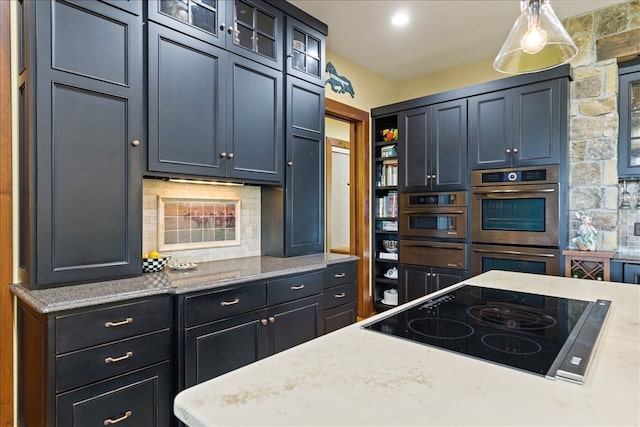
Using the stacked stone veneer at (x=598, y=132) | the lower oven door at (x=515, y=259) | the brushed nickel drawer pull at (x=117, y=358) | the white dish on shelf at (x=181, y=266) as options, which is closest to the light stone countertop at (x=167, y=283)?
the white dish on shelf at (x=181, y=266)

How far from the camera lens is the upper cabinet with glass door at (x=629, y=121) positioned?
288cm

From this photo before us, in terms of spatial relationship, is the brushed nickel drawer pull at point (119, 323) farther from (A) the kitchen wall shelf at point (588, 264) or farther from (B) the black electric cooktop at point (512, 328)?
(A) the kitchen wall shelf at point (588, 264)

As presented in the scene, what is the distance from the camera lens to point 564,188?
2965mm

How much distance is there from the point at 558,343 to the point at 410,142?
320 cm

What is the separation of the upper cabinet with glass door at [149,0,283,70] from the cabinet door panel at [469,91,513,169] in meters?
1.96

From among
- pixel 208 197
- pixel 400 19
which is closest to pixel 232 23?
pixel 208 197

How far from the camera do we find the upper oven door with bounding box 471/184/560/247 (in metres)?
2.99

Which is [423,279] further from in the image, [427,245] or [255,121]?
[255,121]

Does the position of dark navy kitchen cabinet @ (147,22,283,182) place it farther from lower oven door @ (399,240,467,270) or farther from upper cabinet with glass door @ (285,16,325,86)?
lower oven door @ (399,240,467,270)

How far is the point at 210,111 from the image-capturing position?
229cm

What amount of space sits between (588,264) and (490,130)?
4.57 ft

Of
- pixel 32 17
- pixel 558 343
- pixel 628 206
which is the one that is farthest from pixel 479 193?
pixel 32 17

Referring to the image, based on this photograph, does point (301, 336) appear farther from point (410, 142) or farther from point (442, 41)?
point (442, 41)

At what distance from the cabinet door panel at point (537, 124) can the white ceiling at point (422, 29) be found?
0.64 metres
